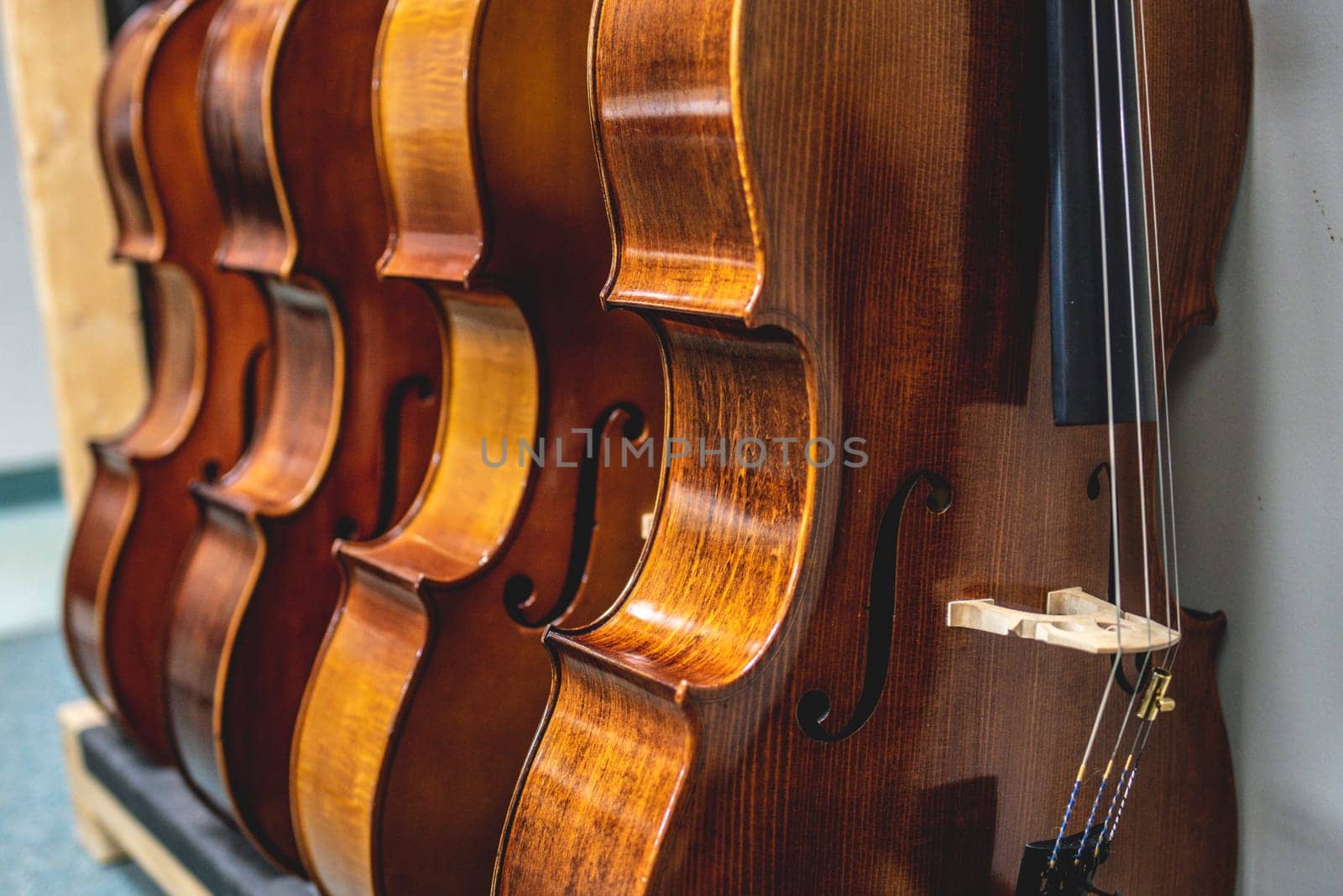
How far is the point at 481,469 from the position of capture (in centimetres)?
155

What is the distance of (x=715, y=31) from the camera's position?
98 centimetres

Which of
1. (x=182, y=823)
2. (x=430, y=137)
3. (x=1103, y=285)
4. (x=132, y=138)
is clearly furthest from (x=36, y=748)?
(x=1103, y=285)

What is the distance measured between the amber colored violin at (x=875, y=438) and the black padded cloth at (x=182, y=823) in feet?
2.55

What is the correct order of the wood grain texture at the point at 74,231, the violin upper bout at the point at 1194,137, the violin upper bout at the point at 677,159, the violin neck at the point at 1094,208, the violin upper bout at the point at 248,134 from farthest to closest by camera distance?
1. the wood grain texture at the point at 74,231
2. the violin upper bout at the point at 248,134
3. the violin upper bout at the point at 1194,137
4. the violin neck at the point at 1094,208
5. the violin upper bout at the point at 677,159

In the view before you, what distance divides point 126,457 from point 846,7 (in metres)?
1.54

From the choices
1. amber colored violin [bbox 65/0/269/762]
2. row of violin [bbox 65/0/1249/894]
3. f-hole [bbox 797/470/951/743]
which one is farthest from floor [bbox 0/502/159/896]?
f-hole [bbox 797/470/951/743]

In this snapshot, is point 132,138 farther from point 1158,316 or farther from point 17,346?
point 17,346

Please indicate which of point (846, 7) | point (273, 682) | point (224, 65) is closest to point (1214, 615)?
point (846, 7)

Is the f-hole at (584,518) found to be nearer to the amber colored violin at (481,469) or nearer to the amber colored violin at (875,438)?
the amber colored violin at (481,469)

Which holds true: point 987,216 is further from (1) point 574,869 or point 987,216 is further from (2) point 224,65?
(2) point 224,65

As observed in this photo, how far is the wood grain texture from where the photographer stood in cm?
259

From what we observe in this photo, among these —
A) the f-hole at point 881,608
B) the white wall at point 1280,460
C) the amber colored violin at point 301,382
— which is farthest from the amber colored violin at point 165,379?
the white wall at point 1280,460

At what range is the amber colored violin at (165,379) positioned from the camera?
2094 millimetres

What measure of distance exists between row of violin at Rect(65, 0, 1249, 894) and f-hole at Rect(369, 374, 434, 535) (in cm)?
1
